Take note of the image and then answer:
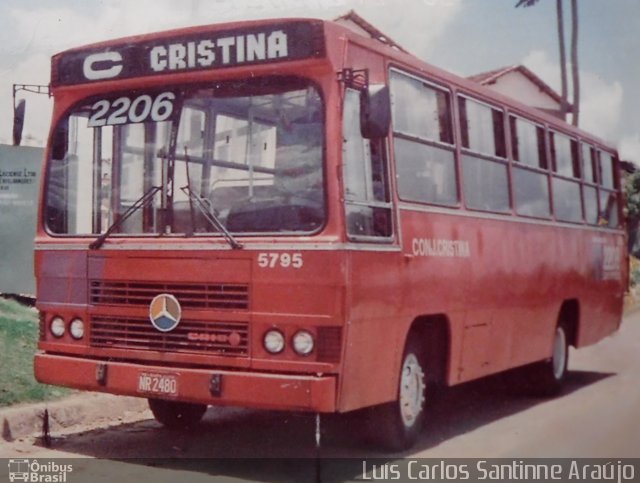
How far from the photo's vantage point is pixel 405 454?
6.86m

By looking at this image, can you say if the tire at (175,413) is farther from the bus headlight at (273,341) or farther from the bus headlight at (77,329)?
the bus headlight at (273,341)

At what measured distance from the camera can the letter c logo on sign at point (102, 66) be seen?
6.75 metres

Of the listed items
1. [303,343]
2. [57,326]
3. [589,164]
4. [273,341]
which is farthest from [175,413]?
[589,164]

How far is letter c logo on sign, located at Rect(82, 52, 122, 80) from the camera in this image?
675cm

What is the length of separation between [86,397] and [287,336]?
2698mm

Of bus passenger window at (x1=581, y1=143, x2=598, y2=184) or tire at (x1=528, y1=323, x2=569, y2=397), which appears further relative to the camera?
bus passenger window at (x1=581, y1=143, x2=598, y2=184)

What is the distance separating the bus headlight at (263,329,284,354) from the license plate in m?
0.63

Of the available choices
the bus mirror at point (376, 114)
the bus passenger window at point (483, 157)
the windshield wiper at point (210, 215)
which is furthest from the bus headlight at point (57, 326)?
the bus passenger window at point (483, 157)

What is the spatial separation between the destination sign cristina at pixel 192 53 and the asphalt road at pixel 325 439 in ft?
8.21

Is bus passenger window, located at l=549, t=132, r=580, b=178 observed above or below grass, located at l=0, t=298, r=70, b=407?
above

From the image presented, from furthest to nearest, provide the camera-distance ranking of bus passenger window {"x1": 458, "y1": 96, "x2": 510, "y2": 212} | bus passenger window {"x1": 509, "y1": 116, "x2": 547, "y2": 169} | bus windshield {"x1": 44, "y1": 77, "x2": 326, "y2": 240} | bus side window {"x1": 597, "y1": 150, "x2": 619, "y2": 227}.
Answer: bus side window {"x1": 597, "y1": 150, "x2": 619, "y2": 227} → bus passenger window {"x1": 509, "y1": 116, "x2": 547, "y2": 169} → bus passenger window {"x1": 458, "y1": 96, "x2": 510, "y2": 212} → bus windshield {"x1": 44, "y1": 77, "x2": 326, "y2": 240}

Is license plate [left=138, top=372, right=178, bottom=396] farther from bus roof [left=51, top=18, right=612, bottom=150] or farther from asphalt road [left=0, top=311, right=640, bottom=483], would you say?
bus roof [left=51, top=18, right=612, bottom=150]

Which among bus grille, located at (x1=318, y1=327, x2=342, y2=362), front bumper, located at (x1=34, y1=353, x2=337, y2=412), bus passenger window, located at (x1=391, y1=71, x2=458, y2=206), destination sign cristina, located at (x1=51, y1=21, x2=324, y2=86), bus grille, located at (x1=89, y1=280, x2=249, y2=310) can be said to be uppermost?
destination sign cristina, located at (x1=51, y1=21, x2=324, y2=86)

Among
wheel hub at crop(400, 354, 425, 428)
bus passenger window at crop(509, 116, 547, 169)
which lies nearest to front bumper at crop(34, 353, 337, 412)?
wheel hub at crop(400, 354, 425, 428)
